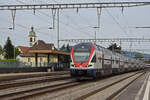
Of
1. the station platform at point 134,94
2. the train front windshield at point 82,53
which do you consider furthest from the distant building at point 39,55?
the station platform at point 134,94

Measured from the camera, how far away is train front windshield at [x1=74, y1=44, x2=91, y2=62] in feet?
74.4

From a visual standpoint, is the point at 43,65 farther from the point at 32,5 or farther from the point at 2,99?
the point at 2,99

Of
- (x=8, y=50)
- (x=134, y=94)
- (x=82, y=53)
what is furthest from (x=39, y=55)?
(x=134, y=94)

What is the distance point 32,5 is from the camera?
1038 inches

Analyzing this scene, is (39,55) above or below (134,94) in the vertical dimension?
above

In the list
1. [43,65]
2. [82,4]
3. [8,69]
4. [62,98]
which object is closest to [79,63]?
[82,4]

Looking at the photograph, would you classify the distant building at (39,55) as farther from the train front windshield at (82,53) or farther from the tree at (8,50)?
the train front windshield at (82,53)

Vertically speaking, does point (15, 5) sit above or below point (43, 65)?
above

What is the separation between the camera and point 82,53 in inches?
902

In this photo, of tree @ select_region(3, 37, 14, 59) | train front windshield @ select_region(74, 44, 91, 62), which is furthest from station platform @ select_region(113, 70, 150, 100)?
tree @ select_region(3, 37, 14, 59)

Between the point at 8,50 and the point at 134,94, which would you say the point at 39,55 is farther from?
the point at 134,94

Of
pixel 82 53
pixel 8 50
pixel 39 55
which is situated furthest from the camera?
pixel 8 50

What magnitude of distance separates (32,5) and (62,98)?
51.9ft

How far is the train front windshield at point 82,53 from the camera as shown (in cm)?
2266
